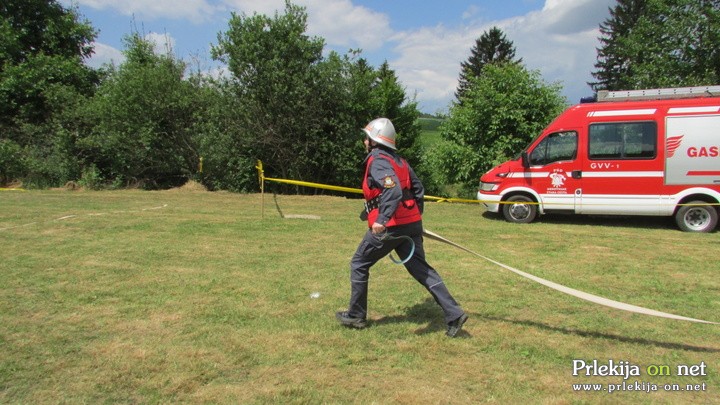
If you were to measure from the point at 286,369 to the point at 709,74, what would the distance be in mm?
17792

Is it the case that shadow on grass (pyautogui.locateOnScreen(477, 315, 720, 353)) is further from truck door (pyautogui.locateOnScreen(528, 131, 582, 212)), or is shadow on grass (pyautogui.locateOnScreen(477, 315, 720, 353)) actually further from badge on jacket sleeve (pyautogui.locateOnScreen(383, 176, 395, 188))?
truck door (pyautogui.locateOnScreen(528, 131, 582, 212))

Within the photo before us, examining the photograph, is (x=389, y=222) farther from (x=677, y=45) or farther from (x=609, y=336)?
(x=677, y=45)

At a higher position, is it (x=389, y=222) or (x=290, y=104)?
(x=290, y=104)

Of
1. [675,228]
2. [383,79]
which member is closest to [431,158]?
[383,79]

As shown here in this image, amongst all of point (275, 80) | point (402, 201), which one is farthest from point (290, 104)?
point (402, 201)

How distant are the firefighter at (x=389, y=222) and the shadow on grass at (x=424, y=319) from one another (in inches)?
6.1

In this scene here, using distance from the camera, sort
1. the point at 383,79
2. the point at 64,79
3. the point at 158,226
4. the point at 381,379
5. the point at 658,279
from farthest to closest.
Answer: the point at 64,79
the point at 383,79
the point at 158,226
the point at 658,279
the point at 381,379

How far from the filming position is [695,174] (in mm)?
9359

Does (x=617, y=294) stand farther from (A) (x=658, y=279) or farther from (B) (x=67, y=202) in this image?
(B) (x=67, y=202)

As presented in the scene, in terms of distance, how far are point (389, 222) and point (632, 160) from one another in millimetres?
7757

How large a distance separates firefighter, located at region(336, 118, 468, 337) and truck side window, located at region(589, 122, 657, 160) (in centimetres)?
708

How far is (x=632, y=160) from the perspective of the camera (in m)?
9.67

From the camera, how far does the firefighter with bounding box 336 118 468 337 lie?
4.00 metres

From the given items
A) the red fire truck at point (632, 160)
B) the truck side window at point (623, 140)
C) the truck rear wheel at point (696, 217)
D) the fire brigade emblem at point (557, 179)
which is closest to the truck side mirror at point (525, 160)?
the red fire truck at point (632, 160)
